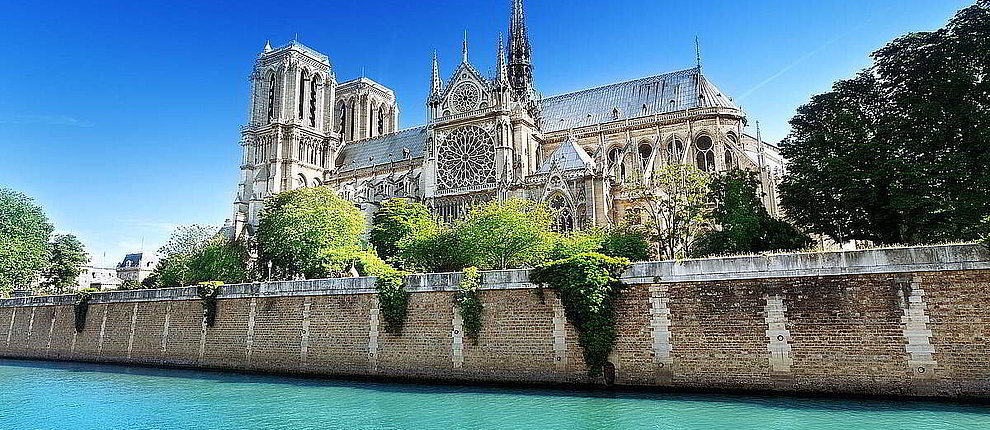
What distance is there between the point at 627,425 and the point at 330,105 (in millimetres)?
66523

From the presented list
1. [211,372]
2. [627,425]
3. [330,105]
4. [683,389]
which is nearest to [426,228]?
[211,372]

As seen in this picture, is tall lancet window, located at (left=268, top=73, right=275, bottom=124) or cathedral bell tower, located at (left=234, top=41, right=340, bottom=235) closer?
cathedral bell tower, located at (left=234, top=41, right=340, bottom=235)

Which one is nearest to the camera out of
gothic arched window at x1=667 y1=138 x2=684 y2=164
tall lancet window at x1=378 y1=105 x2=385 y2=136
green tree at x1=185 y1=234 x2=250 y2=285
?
green tree at x1=185 y1=234 x2=250 y2=285

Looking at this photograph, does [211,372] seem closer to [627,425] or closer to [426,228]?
[426,228]

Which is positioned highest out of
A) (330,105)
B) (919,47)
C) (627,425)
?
(330,105)

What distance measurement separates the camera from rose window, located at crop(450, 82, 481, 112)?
5272 cm

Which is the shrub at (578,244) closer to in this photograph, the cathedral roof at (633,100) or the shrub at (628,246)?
the shrub at (628,246)

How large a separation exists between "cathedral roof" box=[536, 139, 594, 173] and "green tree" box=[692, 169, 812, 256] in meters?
17.5

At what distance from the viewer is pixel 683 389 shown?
18.6 m

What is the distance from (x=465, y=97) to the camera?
53375 millimetres

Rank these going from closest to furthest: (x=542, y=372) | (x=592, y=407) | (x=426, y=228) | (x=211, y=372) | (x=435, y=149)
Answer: (x=592, y=407) < (x=542, y=372) < (x=211, y=372) < (x=426, y=228) < (x=435, y=149)

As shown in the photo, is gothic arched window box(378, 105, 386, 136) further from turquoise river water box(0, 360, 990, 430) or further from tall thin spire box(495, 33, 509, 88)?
turquoise river water box(0, 360, 990, 430)

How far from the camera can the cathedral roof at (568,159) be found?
45.8 meters

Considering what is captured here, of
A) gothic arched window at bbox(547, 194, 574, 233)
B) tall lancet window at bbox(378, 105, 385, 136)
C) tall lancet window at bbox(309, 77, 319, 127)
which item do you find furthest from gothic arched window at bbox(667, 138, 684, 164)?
tall lancet window at bbox(378, 105, 385, 136)
